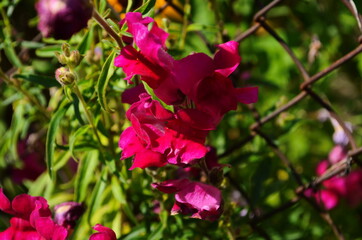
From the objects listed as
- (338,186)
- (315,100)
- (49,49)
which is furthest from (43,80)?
(338,186)

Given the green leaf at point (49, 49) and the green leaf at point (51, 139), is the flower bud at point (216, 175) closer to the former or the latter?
the green leaf at point (51, 139)

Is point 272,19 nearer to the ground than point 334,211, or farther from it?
farther from it

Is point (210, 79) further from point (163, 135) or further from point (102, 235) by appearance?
point (102, 235)

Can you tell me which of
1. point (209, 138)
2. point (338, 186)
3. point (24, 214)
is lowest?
point (338, 186)

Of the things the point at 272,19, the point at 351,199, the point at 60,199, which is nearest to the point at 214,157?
→ the point at 60,199

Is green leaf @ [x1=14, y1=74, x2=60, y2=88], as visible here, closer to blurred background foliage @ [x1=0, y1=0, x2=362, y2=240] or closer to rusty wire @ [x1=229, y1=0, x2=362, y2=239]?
blurred background foliage @ [x1=0, y1=0, x2=362, y2=240]

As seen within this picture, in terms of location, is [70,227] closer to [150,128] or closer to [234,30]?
[150,128]

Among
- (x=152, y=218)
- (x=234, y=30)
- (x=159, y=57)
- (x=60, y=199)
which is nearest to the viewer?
(x=159, y=57)
